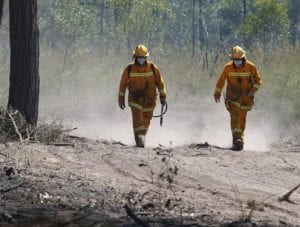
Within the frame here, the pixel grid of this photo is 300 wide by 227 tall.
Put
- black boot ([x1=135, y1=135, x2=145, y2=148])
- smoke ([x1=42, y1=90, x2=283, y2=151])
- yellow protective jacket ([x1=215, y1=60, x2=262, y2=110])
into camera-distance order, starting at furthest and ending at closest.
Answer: smoke ([x1=42, y1=90, x2=283, y2=151]), yellow protective jacket ([x1=215, y1=60, x2=262, y2=110]), black boot ([x1=135, y1=135, x2=145, y2=148])

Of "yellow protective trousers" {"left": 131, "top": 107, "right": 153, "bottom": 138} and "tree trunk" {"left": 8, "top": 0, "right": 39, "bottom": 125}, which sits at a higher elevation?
"tree trunk" {"left": 8, "top": 0, "right": 39, "bottom": 125}

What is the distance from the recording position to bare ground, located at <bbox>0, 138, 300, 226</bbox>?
694 centimetres

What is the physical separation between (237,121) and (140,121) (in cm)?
166

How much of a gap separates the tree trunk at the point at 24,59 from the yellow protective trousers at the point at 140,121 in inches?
73.9

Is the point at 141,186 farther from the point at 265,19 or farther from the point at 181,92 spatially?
the point at 265,19

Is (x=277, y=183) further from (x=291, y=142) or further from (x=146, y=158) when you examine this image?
(x=291, y=142)

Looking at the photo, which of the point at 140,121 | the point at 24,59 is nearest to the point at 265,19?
the point at 140,121

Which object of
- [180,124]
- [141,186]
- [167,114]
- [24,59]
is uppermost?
[24,59]

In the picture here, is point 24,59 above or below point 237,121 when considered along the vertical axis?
above

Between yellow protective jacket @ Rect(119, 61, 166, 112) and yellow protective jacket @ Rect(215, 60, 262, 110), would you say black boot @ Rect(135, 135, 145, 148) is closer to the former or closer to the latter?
yellow protective jacket @ Rect(119, 61, 166, 112)

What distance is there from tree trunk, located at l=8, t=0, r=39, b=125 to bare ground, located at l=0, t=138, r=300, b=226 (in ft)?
3.15

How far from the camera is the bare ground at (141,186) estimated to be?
273 inches

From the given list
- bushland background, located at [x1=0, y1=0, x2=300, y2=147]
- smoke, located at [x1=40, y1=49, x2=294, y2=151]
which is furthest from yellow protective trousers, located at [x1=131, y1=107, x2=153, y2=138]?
bushland background, located at [x1=0, y1=0, x2=300, y2=147]

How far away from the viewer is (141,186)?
8609 mm
